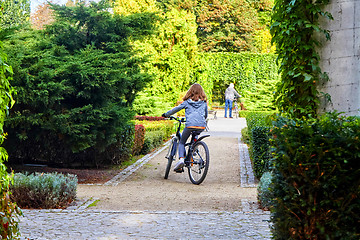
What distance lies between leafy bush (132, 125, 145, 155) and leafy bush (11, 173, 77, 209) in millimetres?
5615

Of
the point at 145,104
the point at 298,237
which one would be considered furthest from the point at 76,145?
the point at 145,104

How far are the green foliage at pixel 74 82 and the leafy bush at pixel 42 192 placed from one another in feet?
5.92

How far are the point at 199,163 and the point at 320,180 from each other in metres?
5.63

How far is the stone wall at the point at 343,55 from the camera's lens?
472 cm

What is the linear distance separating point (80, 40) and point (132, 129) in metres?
2.54

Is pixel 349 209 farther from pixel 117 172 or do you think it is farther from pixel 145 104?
pixel 145 104

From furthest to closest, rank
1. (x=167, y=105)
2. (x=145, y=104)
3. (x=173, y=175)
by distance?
(x=167, y=105)
(x=145, y=104)
(x=173, y=175)

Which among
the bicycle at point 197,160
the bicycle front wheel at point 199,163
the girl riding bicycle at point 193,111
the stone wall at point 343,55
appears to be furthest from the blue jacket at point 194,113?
the stone wall at point 343,55

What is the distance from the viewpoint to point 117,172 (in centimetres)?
1039

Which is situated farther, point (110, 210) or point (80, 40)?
point (80, 40)

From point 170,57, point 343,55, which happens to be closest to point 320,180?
point 343,55

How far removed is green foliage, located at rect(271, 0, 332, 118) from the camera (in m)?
4.89

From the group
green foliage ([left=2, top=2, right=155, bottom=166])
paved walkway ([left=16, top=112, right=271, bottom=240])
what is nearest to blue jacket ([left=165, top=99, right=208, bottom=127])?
green foliage ([left=2, top=2, right=155, bottom=166])

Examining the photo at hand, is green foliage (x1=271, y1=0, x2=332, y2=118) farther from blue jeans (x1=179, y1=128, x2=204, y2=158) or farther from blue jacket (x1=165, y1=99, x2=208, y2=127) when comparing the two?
blue jeans (x1=179, y1=128, x2=204, y2=158)
